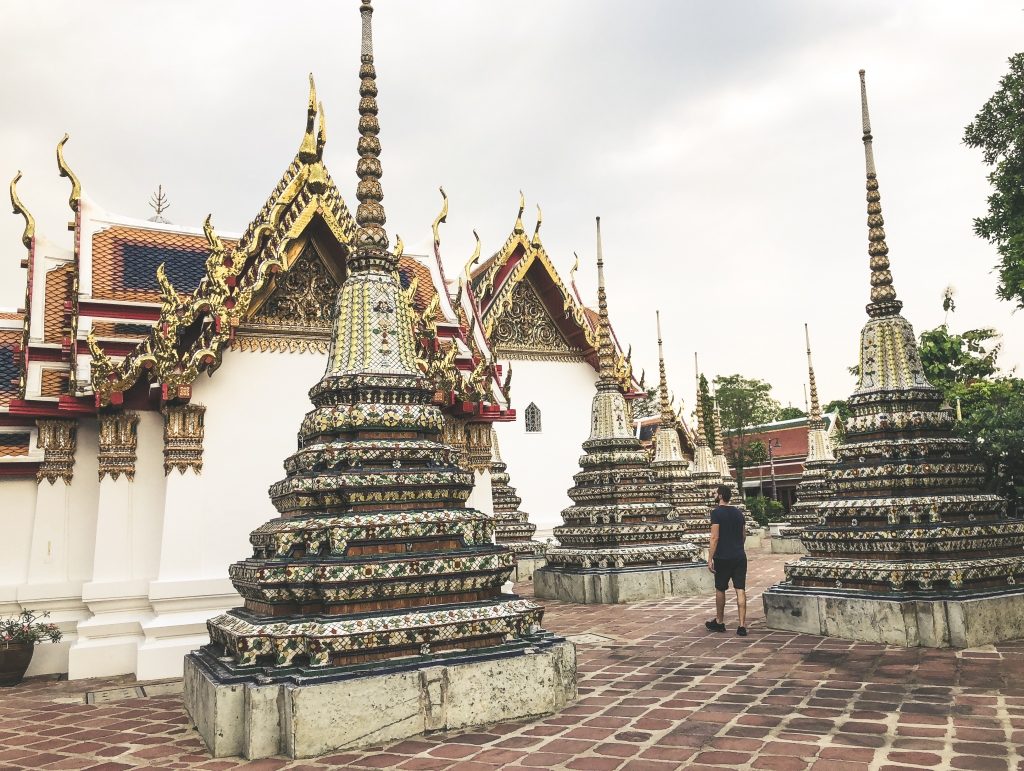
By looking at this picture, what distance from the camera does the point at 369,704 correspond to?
480 cm

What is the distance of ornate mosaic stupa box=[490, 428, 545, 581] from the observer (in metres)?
16.5

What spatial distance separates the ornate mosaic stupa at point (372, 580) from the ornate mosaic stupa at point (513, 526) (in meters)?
10.4

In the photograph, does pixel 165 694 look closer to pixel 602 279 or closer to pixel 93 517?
pixel 93 517

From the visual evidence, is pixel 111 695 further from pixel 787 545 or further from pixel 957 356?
pixel 957 356

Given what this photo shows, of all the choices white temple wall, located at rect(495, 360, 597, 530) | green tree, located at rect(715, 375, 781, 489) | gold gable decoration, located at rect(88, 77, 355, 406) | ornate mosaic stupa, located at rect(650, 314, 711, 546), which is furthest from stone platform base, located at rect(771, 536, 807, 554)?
green tree, located at rect(715, 375, 781, 489)

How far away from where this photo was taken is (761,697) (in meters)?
5.59

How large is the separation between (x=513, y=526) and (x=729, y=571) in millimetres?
8707

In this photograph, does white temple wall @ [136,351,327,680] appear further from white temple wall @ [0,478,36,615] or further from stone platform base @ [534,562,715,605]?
stone platform base @ [534,562,715,605]

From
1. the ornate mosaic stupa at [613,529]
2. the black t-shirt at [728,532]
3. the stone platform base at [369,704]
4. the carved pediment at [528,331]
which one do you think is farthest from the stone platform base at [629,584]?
the carved pediment at [528,331]

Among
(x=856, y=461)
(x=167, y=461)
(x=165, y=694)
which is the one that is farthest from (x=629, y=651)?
(x=167, y=461)

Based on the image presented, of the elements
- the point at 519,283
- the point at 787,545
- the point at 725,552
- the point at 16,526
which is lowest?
the point at 787,545

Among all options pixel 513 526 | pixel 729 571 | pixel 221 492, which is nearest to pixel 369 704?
pixel 221 492

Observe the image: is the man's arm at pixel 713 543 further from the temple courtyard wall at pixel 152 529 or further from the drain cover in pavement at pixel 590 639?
the temple courtyard wall at pixel 152 529

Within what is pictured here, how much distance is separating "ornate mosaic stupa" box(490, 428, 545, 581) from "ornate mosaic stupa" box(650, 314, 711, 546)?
165 inches
